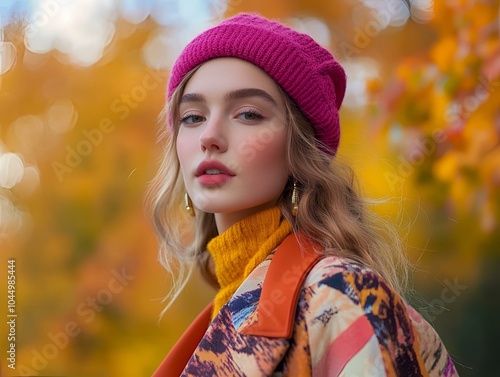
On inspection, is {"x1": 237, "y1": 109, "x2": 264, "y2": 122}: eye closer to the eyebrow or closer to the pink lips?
the eyebrow

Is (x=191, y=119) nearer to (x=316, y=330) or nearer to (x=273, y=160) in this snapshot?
(x=273, y=160)

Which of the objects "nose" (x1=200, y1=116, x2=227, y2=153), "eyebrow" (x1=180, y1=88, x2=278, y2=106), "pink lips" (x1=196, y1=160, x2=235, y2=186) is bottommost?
"pink lips" (x1=196, y1=160, x2=235, y2=186)

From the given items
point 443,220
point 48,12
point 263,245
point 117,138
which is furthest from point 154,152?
point 263,245

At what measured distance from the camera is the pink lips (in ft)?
6.54

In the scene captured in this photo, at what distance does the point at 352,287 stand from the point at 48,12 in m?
2.66

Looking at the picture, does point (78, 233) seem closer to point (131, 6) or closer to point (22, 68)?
point (22, 68)

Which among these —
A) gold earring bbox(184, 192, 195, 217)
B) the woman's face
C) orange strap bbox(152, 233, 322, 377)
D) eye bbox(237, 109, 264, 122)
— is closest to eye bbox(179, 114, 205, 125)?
the woman's face

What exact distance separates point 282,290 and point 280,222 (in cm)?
32

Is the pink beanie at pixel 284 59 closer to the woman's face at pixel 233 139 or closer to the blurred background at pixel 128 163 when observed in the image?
the woman's face at pixel 233 139

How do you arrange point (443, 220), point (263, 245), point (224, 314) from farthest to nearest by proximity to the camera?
point (443, 220) → point (263, 245) → point (224, 314)

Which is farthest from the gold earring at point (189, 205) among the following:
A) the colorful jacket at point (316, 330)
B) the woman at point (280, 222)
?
the colorful jacket at point (316, 330)

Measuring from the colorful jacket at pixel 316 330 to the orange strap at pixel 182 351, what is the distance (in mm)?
362

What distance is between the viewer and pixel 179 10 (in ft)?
12.8

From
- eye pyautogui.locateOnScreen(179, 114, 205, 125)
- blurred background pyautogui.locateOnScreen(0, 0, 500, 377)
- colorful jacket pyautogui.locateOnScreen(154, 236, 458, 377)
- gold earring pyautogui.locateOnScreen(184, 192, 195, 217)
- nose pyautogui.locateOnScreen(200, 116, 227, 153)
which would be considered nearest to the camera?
colorful jacket pyautogui.locateOnScreen(154, 236, 458, 377)
